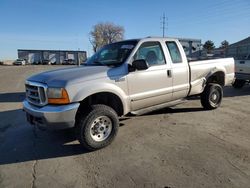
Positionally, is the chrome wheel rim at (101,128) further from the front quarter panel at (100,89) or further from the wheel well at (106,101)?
the front quarter panel at (100,89)

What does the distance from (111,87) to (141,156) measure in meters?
1.33

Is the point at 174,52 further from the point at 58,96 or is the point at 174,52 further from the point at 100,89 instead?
the point at 58,96

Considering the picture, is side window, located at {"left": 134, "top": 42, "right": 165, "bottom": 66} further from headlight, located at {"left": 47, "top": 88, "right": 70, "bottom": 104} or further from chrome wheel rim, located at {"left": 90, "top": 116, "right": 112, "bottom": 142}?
headlight, located at {"left": 47, "top": 88, "right": 70, "bottom": 104}

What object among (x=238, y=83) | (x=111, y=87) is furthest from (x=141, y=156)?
(x=238, y=83)

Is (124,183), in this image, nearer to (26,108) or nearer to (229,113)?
(26,108)

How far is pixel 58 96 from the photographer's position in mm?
4234

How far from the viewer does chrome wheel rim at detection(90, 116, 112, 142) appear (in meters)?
4.61

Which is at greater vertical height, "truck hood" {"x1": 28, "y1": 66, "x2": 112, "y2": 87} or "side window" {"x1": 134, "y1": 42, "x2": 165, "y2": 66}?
"side window" {"x1": 134, "y1": 42, "x2": 165, "y2": 66}

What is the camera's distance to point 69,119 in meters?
4.29

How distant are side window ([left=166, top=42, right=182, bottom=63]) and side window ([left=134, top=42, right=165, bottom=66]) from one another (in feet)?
1.04

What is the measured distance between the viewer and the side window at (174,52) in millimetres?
6028


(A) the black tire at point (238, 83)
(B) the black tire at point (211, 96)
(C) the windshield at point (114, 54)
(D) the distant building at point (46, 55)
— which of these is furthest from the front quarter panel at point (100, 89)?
(D) the distant building at point (46, 55)

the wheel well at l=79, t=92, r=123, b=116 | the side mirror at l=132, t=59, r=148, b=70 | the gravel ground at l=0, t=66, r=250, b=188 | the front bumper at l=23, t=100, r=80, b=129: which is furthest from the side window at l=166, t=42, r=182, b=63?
the front bumper at l=23, t=100, r=80, b=129

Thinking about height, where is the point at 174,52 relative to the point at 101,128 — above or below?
above
